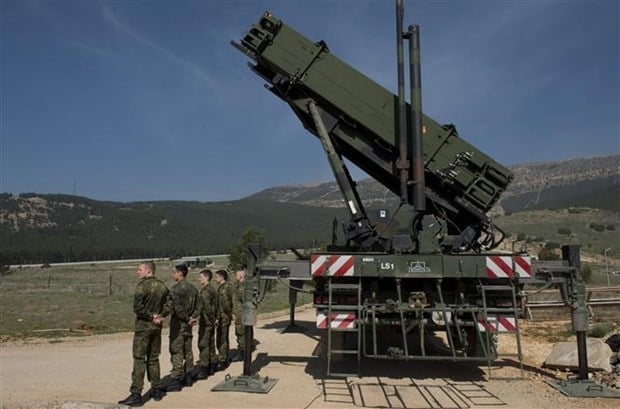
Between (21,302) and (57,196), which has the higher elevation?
(57,196)

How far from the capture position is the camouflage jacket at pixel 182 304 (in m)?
7.11

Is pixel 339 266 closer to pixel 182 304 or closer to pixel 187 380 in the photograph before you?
pixel 182 304

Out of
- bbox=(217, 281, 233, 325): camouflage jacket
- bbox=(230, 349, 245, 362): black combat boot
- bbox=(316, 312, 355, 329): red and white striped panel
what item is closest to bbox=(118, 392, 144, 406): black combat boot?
bbox=(217, 281, 233, 325): camouflage jacket

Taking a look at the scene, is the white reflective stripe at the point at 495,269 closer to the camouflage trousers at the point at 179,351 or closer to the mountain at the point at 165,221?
the camouflage trousers at the point at 179,351

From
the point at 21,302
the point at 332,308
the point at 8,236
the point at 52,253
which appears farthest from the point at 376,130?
the point at 8,236

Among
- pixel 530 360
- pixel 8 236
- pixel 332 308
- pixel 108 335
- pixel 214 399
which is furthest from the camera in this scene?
pixel 8 236

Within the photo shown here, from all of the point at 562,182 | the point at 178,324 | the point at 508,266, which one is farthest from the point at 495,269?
the point at 562,182

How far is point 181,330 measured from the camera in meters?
7.23

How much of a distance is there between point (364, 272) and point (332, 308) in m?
0.68

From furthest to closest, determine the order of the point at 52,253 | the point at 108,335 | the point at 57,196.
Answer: the point at 57,196
the point at 52,253
the point at 108,335

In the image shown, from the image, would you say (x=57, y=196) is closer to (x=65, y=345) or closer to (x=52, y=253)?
(x=52, y=253)

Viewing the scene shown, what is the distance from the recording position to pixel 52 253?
9906 cm

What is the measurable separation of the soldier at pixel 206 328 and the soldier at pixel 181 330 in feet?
1.44

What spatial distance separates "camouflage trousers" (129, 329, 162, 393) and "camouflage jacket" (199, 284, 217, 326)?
140 centimetres
